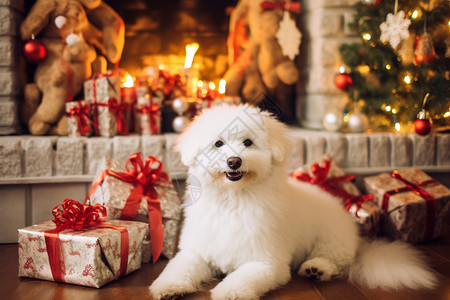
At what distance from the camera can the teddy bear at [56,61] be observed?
113 inches

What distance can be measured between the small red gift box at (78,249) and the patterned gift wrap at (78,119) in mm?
854

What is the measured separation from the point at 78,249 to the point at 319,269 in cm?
106

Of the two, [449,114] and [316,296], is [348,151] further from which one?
[316,296]

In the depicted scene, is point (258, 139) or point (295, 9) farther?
point (295, 9)

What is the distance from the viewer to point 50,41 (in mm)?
2994

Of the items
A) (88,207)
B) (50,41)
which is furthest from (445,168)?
(50,41)

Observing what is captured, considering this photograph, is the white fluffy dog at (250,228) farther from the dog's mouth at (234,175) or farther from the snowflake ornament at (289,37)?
the snowflake ornament at (289,37)

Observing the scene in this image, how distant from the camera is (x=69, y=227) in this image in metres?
1.97

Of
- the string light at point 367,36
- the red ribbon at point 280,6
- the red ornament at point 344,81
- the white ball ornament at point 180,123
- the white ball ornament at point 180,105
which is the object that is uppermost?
the red ribbon at point 280,6

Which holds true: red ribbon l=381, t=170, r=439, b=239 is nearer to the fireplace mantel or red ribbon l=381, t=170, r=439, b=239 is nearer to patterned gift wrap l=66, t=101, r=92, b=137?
the fireplace mantel

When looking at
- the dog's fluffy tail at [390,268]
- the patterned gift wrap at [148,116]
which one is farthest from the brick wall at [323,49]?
the dog's fluffy tail at [390,268]

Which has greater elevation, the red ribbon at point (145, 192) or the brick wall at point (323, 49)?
the brick wall at point (323, 49)

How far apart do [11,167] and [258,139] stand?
1.58 meters

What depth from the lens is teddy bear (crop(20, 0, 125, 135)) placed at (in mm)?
2879
